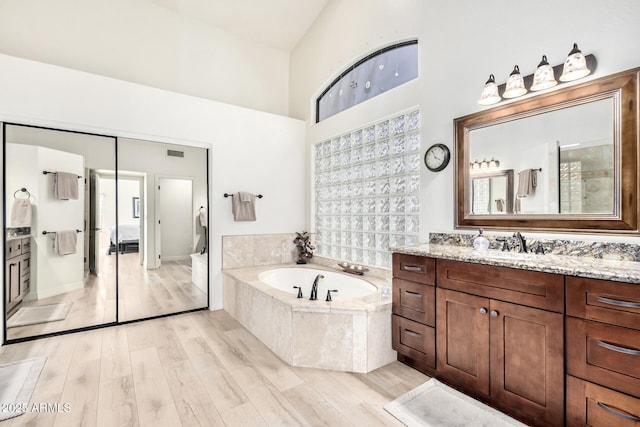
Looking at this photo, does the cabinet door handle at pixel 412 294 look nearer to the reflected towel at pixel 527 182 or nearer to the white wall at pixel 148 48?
the reflected towel at pixel 527 182

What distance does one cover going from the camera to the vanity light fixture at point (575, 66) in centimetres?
168

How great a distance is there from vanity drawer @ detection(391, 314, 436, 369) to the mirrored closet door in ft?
7.95

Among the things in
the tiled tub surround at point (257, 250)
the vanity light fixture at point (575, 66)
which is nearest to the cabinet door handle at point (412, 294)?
the vanity light fixture at point (575, 66)

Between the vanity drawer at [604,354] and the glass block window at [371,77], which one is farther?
the glass block window at [371,77]

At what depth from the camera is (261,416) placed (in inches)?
70.4

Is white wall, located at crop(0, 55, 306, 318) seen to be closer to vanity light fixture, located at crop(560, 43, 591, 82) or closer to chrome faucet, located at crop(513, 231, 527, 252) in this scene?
chrome faucet, located at crop(513, 231, 527, 252)

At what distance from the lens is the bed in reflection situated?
318cm

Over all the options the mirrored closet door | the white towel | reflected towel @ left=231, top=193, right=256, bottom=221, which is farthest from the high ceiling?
the white towel

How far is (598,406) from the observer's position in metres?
1.35

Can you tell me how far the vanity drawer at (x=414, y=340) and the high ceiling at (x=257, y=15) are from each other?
157 inches

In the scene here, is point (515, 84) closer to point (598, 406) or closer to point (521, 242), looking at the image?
point (521, 242)

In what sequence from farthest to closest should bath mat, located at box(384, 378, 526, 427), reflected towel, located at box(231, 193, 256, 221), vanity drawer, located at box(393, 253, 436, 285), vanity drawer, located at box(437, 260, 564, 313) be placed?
1. reflected towel, located at box(231, 193, 256, 221)
2. vanity drawer, located at box(393, 253, 436, 285)
3. bath mat, located at box(384, 378, 526, 427)
4. vanity drawer, located at box(437, 260, 564, 313)

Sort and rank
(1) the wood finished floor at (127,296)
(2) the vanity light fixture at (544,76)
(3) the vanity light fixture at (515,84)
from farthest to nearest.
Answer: (1) the wood finished floor at (127,296) → (3) the vanity light fixture at (515,84) → (2) the vanity light fixture at (544,76)

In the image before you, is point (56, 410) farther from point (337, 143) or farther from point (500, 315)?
point (337, 143)
